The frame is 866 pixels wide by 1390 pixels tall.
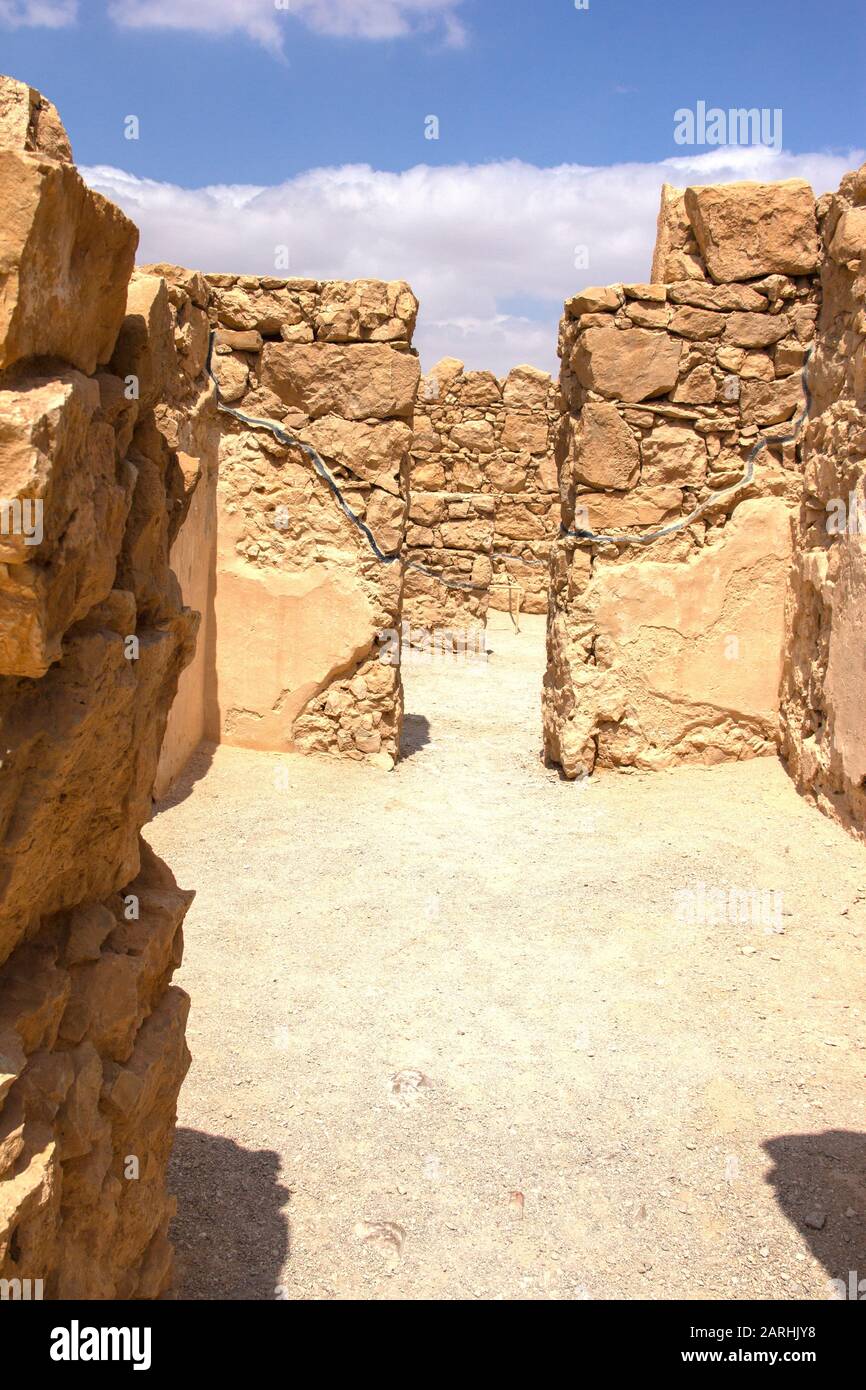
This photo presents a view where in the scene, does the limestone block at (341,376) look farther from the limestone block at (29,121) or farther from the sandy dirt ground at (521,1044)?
the limestone block at (29,121)

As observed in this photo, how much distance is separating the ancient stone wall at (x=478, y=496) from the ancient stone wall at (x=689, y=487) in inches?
157

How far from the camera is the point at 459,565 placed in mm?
10727

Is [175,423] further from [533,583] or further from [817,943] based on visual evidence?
[533,583]

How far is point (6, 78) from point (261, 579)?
167 inches

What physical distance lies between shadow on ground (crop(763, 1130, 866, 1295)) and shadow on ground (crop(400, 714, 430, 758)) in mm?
3936

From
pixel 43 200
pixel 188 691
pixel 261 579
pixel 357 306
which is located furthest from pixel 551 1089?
pixel 357 306

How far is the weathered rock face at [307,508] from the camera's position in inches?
228

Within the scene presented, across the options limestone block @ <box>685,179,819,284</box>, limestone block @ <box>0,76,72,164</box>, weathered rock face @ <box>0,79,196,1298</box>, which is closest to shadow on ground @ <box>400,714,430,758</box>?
limestone block @ <box>685,179,819,284</box>

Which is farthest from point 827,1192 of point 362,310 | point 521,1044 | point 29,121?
point 362,310

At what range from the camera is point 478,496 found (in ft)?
35.3

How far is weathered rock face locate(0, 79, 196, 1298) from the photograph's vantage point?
133 centimetres

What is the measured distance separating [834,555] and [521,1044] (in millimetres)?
2955

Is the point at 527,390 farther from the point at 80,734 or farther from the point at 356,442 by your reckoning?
the point at 80,734
